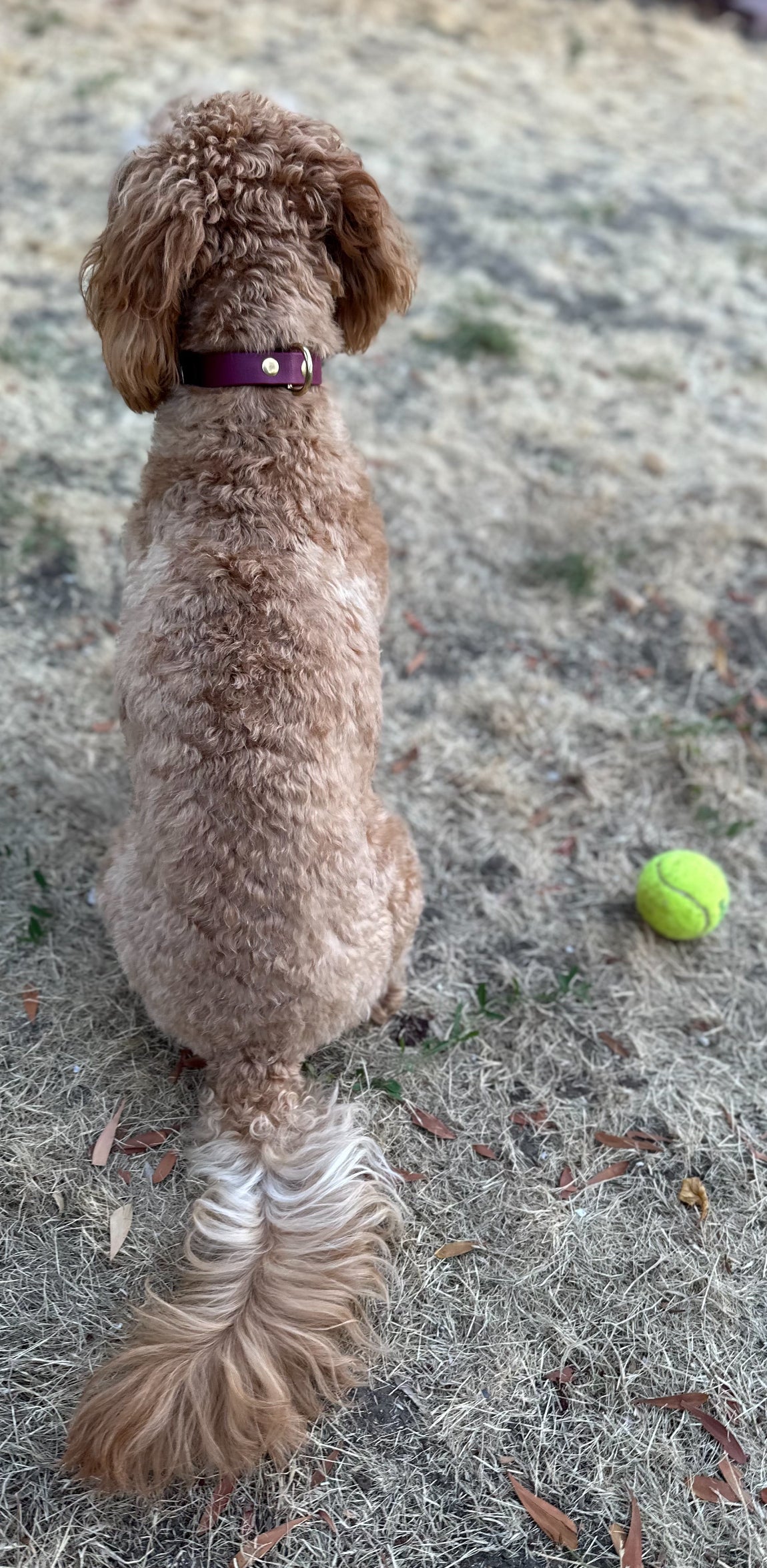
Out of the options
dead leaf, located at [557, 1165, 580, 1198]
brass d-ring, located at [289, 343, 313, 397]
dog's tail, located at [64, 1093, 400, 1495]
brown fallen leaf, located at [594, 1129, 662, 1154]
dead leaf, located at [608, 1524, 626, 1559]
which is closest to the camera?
dog's tail, located at [64, 1093, 400, 1495]

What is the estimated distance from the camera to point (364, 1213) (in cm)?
203

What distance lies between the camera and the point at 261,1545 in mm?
1745

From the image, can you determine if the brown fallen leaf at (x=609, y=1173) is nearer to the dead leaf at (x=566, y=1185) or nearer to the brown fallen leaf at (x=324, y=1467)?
the dead leaf at (x=566, y=1185)

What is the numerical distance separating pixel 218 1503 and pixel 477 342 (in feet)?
16.1

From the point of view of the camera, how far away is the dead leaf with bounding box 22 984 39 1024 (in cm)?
248

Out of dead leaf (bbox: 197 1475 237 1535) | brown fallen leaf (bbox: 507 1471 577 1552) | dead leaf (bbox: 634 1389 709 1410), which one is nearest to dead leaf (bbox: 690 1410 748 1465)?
dead leaf (bbox: 634 1389 709 1410)

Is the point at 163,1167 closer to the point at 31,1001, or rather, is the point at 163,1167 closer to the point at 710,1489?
the point at 31,1001

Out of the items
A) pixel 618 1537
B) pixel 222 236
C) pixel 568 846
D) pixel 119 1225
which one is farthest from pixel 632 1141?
pixel 222 236

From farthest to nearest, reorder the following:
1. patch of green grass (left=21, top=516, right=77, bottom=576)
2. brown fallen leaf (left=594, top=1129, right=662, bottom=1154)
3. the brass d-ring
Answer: patch of green grass (left=21, top=516, right=77, bottom=576) → brown fallen leaf (left=594, top=1129, right=662, bottom=1154) → the brass d-ring

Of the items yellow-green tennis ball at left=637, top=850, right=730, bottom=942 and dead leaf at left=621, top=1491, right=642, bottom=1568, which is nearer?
dead leaf at left=621, top=1491, right=642, bottom=1568

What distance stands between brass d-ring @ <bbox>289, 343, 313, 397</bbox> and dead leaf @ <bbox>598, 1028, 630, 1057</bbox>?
1.79 meters

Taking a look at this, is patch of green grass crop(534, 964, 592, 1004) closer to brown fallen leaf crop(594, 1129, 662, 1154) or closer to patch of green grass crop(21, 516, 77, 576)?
brown fallen leaf crop(594, 1129, 662, 1154)

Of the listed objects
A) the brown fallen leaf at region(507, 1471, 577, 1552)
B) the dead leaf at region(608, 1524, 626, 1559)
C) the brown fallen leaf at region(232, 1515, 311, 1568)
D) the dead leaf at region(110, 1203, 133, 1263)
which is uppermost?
the dead leaf at region(608, 1524, 626, 1559)

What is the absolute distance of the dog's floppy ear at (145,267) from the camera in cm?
188
